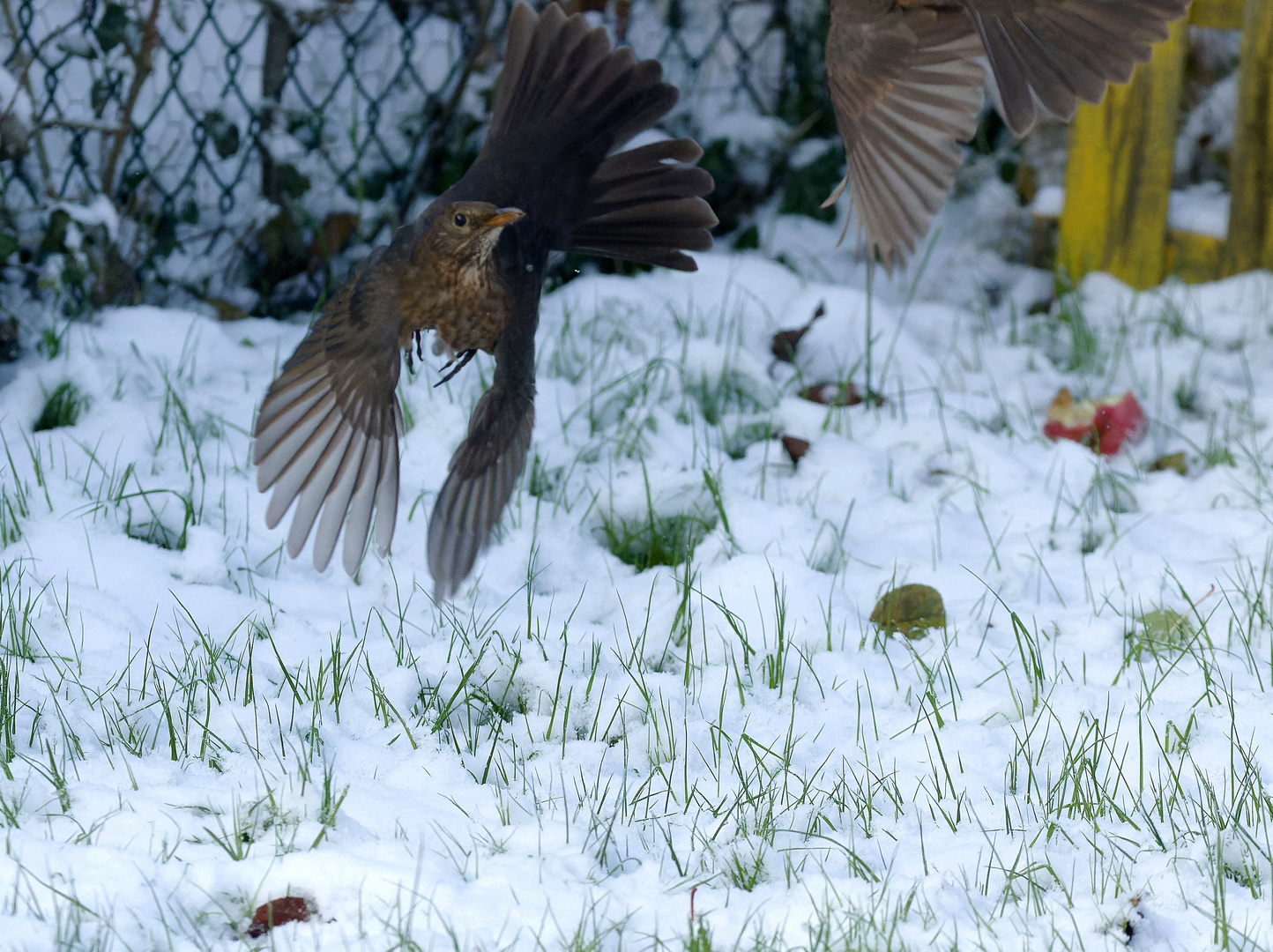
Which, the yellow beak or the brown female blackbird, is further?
the brown female blackbird

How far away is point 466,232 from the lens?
1.96 m

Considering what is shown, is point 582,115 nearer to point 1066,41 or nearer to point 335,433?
point 335,433

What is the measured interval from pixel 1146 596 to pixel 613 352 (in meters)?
1.55

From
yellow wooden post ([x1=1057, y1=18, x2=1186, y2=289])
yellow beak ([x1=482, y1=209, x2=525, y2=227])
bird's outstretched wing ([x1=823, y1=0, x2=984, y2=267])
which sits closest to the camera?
yellow beak ([x1=482, y1=209, x2=525, y2=227])

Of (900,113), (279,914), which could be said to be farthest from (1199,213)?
(279,914)

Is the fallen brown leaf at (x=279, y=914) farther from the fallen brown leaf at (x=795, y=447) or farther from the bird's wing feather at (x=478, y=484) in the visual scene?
the fallen brown leaf at (x=795, y=447)

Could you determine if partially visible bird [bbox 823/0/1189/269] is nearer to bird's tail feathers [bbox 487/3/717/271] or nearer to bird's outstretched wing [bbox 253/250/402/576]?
bird's tail feathers [bbox 487/3/717/271]

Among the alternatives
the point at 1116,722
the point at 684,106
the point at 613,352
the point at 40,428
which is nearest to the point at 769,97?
the point at 684,106

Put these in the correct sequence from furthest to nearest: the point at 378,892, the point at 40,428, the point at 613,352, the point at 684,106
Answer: the point at 684,106 → the point at 613,352 → the point at 40,428 → the point at 378,892

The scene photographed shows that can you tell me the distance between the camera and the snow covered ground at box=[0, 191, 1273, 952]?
163 cm

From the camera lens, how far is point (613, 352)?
3.60 meters

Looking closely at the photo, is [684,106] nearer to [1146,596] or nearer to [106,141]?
[106,141]

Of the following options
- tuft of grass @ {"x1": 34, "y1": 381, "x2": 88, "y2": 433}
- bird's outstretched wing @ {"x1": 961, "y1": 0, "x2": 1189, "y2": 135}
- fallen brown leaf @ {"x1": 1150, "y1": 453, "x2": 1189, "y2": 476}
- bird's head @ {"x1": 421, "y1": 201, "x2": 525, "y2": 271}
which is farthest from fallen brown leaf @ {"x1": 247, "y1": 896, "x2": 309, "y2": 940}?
fallen brown leaf @ {"x1": 1150, "y1": 453, "x2": 1189, "y2": 476}

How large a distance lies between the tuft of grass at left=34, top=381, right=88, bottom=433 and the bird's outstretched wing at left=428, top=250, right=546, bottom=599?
3.99 ft
